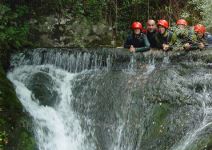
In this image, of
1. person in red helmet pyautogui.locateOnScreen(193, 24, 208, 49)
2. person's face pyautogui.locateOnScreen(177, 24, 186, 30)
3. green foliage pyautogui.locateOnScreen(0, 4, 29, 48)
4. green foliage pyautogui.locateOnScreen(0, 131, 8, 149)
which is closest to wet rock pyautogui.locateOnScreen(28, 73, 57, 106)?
green foliage pyautogui.locateOnScreen(0, 4, 29, 48)

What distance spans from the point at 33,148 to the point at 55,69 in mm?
2729

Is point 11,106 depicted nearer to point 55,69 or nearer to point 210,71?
point 55,69

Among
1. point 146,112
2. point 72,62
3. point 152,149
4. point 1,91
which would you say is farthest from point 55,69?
point 152,149

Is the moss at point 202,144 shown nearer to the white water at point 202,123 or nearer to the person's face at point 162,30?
the white water at point 202,123

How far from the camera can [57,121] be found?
27.1 ft

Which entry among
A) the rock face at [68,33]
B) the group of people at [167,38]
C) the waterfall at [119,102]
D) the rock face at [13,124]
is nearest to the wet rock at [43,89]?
the waterfall at [119,102]

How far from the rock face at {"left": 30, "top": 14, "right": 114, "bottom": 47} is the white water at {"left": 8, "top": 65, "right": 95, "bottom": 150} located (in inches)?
88.7

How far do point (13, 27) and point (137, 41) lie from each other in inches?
114

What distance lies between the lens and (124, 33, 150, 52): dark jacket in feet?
31.8

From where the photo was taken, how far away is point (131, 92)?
8297 millimetres

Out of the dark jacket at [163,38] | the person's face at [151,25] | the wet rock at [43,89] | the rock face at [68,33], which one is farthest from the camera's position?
the rock face at [68,33]

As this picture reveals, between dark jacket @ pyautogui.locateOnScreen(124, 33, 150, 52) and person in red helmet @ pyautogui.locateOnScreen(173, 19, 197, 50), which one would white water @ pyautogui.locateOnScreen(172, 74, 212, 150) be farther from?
dark jacket @ pyautogui.locateOnScreen(124, 33, 150, 52)

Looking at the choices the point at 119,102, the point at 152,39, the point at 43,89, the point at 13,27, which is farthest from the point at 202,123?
the point at 13,27

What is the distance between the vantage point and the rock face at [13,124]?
7137 millimetres
